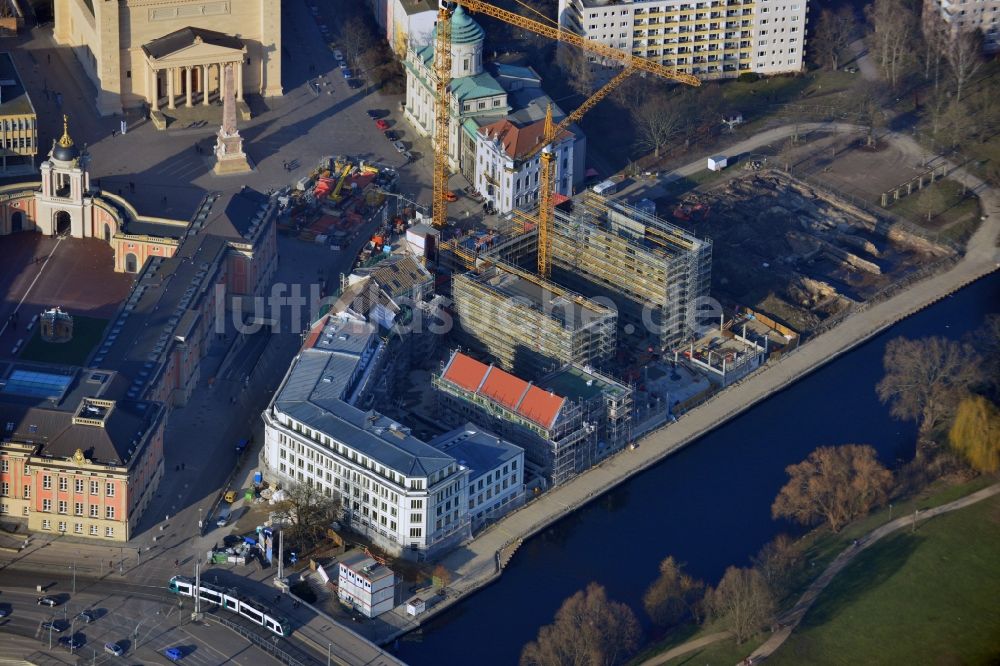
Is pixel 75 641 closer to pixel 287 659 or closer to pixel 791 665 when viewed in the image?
pixel 287 659

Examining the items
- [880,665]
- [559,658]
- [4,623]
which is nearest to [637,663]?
[559,658]

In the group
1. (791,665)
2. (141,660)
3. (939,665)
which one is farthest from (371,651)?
(939,665)

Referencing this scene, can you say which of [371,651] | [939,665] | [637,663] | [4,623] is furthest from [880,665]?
[4,623]

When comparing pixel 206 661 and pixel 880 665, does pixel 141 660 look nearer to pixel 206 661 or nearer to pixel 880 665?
pixel 206 661

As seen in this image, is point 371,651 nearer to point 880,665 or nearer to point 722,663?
point 722,663
